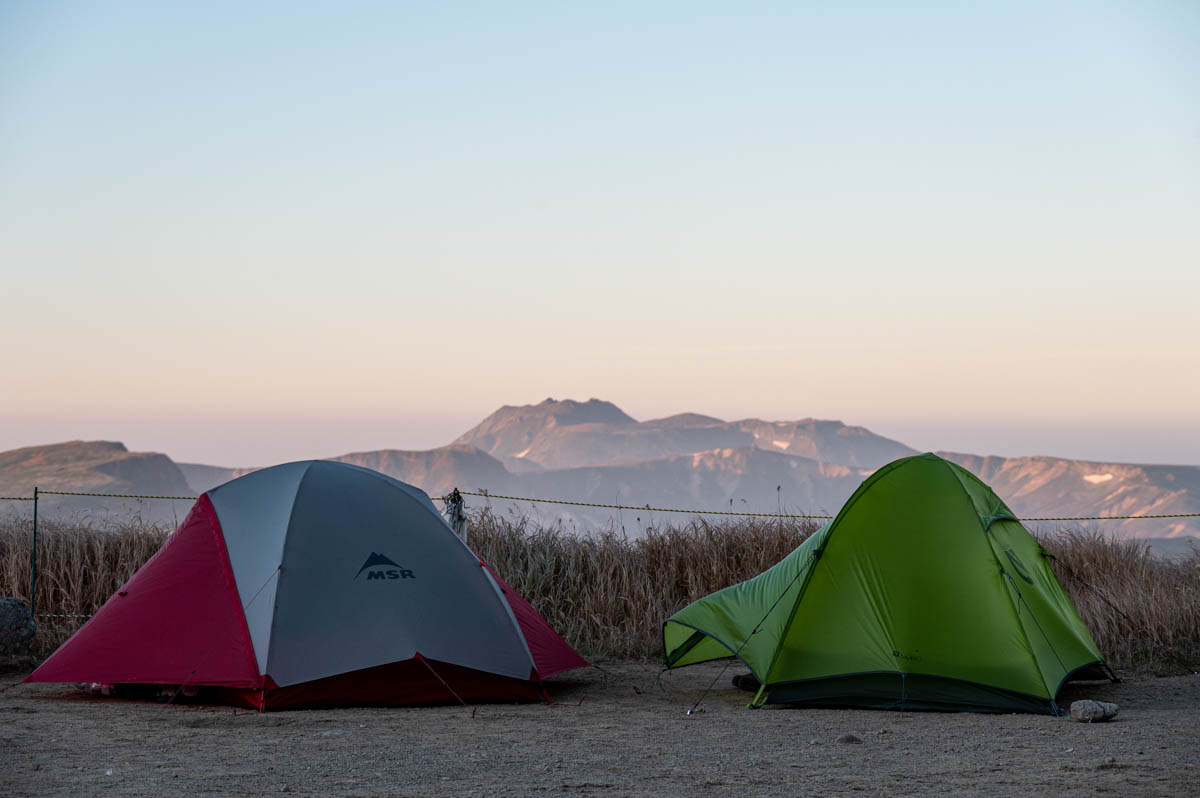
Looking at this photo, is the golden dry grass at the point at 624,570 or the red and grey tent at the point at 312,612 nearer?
the red and grey tent at the point at 312,612

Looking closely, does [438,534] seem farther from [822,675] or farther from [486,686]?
[822,675]

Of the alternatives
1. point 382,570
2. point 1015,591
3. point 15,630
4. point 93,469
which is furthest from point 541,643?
point 93,469

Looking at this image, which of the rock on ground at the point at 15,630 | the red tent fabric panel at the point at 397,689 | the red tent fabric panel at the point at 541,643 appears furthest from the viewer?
the rock on ground at the point at 15,630

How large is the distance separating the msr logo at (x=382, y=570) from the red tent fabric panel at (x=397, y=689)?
58 cm

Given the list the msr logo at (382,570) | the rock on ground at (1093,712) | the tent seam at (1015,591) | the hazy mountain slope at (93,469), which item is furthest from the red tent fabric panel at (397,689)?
the hazy mountain slope at (93,469)

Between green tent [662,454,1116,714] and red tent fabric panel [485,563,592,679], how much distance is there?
0.93 metres

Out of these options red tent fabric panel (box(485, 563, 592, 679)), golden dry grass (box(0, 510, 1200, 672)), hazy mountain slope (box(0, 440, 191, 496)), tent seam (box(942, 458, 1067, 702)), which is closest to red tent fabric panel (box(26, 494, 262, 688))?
red tent fabric panel (box(485, 563, 592, 679))

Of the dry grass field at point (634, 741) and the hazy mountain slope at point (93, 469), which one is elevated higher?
the hazy mountain slope at point (93, 469)

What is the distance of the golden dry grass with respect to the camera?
10.8m

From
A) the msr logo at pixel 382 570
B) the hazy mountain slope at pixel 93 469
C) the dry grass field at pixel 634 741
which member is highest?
the hazy mountain slope at pixel 93 469

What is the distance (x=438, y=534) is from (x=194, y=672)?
6.08ft

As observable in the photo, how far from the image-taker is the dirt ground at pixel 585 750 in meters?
5.17

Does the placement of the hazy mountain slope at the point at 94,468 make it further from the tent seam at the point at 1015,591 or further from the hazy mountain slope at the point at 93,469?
the tent seam at the point at 1015,591

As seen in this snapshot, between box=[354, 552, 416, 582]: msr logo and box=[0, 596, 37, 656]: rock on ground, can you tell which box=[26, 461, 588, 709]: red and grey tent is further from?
box=[0, 596, 37, 656]: rock on ground
